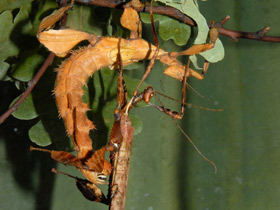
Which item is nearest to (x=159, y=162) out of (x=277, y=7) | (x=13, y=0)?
(x=277, y=7)

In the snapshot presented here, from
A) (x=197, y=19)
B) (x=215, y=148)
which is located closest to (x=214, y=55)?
(x=197, y=19)

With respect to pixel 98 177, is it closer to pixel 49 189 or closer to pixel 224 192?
pixel 49 189

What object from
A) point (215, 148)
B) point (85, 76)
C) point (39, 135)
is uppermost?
point (85, 76)

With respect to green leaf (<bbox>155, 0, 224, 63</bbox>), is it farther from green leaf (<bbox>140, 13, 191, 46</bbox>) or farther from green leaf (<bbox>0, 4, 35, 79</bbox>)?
green leaf (<bbox>0, 4, 35, 79</bbox>)

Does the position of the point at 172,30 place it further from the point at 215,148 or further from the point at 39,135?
the point at 215,148

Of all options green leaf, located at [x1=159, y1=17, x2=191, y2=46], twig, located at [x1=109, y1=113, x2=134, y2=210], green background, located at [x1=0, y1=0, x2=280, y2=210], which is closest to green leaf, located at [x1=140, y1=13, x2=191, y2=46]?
green leaf, located at [x1=159, y1=17, x2=191, y2=46]

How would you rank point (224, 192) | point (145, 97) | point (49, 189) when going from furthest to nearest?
point (224, 192), point (49, 189), point (145, 97)

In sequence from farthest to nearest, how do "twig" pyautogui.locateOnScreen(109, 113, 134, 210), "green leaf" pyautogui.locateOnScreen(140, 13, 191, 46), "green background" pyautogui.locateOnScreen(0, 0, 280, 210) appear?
"green background" pyautogui.locateOnScreen(0, 0, 280, 210) < "green leaf" pyautogui.locateOnScreen(140, 13, 191, 46) < "twig" pyautogui.locateOnScreen(109, 113, 134, 210)
